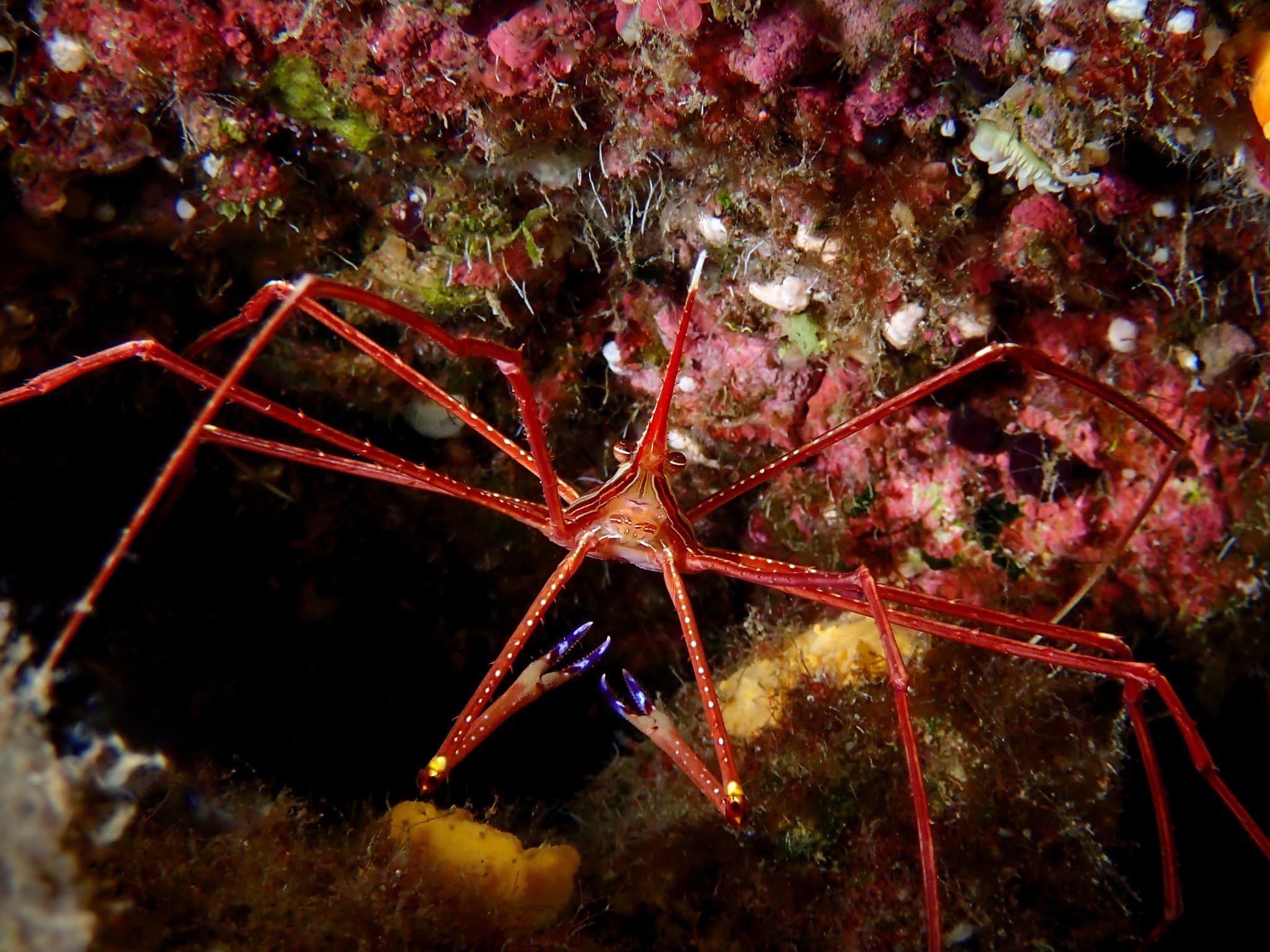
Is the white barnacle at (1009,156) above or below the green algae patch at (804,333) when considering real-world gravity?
above

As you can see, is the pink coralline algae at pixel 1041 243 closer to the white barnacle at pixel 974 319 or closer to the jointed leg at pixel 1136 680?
the white barnacle at pixel 974 319

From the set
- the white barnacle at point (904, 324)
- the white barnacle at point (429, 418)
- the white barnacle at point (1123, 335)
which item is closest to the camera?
the white barnacle at point (904, 324)

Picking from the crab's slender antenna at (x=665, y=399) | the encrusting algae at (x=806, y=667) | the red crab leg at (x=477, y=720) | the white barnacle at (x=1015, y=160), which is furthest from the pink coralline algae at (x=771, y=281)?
the red crab leg at (x=477, y=720)

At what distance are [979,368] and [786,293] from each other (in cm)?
72

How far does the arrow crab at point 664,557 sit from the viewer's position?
1969 mm

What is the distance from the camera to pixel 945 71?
6.58 feet

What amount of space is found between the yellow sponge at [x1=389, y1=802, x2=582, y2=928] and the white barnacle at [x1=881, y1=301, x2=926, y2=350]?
2.21m

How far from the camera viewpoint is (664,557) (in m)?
2.41

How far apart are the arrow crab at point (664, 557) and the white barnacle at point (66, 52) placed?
857 mm

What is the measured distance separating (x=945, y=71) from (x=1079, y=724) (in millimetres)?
2315

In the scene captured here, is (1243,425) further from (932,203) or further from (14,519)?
(14,519)

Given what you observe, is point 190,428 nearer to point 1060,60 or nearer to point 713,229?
point 713,229

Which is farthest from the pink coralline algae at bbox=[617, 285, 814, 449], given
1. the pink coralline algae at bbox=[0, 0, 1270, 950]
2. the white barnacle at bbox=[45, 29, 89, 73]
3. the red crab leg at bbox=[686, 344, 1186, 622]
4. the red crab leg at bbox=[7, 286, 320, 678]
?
the white barnacle at bbox=[45, 29, 89, 73]

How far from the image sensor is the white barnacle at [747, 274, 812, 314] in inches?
102
